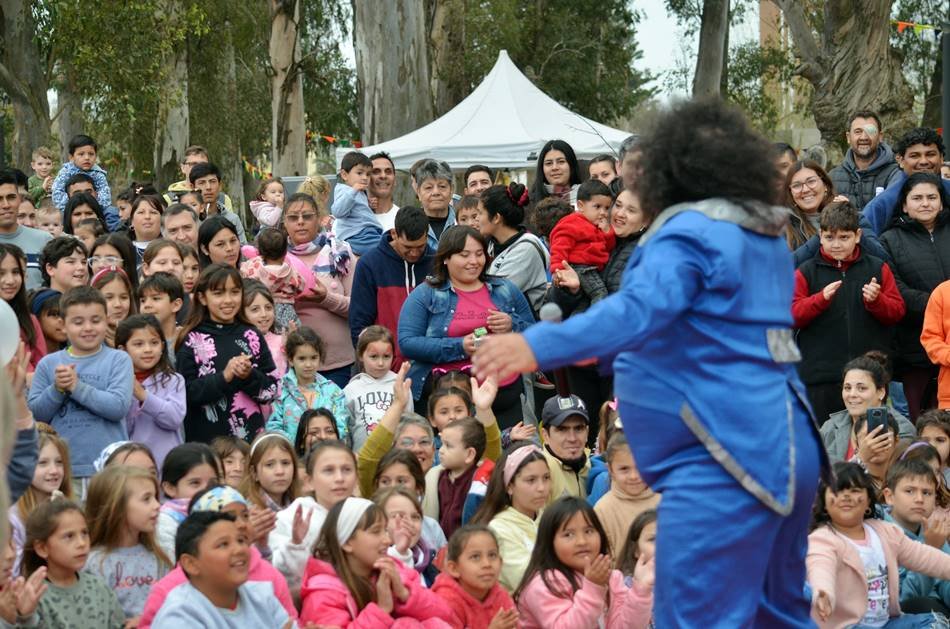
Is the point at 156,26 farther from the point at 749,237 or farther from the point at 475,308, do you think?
the point at 749,237

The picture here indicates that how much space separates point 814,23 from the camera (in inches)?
1435

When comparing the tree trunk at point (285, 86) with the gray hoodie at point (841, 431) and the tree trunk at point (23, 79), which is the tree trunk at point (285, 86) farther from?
the gray hoodie at point (841, 431)

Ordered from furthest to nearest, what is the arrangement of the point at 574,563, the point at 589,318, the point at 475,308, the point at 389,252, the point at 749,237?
the point at 389,252
the point at 475,308
the point at 574,563
the point at 749,237
the point at 589,318

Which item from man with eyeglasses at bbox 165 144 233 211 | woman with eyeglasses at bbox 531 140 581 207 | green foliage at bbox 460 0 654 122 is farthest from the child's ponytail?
green foliage at bbox 460 0 654 122

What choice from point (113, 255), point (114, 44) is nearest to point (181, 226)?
point (113, 255)

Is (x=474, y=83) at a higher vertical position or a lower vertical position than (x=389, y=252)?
higher

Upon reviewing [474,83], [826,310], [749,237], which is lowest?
[826,310]

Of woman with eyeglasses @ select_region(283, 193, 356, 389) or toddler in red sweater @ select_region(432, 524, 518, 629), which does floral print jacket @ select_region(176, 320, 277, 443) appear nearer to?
woman with eyeglasses @ select_region(283, 193, 356, 389)

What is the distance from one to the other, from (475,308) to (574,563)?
8.57ft

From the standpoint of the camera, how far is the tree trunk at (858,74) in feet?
58.7

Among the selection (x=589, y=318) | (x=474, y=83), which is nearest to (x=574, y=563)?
(x=589, y=318)

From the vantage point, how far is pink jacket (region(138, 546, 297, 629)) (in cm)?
549

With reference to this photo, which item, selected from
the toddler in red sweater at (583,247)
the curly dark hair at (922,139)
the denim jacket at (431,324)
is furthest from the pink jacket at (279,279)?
the curly dark hair at (922,139)

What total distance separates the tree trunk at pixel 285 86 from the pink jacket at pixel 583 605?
2251cm
